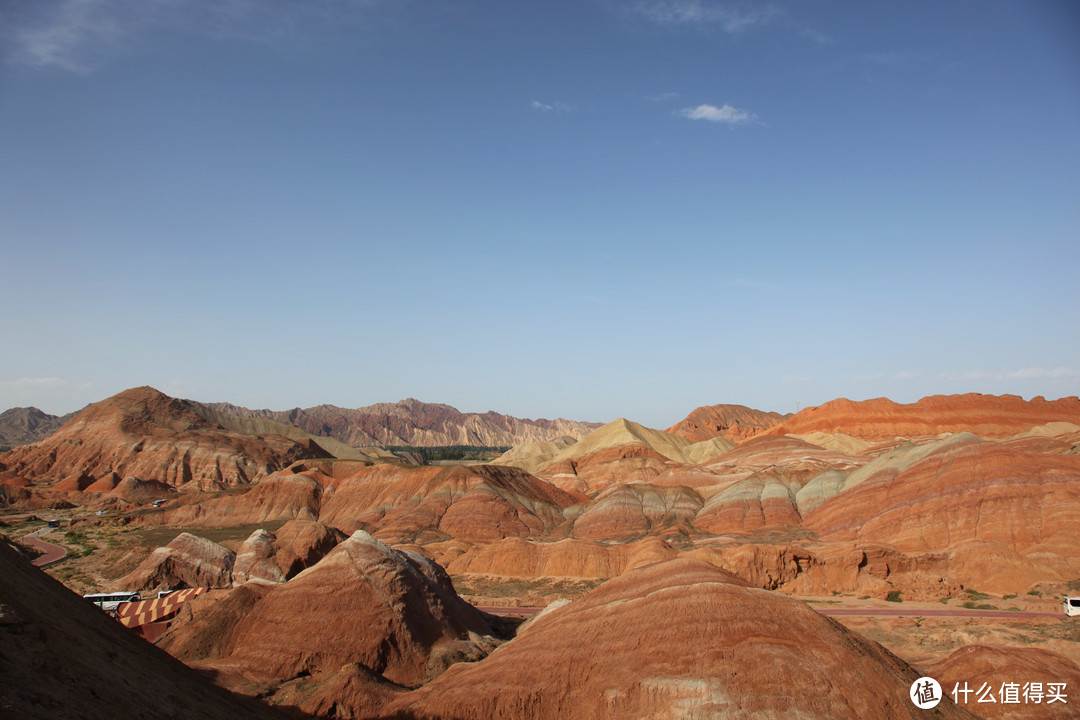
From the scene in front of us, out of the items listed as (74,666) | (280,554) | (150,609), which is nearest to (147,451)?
→ (280,554)

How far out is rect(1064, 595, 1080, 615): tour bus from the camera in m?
31.9

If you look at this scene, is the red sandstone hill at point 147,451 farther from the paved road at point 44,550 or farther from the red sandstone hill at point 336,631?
the red sandstone hill at point 336,631

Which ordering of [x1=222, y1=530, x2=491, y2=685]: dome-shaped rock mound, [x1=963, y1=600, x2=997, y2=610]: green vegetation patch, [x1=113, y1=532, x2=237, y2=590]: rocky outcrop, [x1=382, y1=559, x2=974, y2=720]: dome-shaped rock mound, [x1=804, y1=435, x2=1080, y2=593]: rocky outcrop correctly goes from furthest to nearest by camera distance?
[x1=804, y1=435, x2=1080, y2=593]: rocky outcrop < [x1=113, y1=532, x2=237, y2=590]: rocky outcrop < [x1=963, y1=600, x2=997, y2=610]: green vegetation patch < [x1=222, y1=530, x2=491, y2=685]: dome-shaped rock mound < [x1=382, y1=559, x2=974, y2=720]: dome-shaped rock mound

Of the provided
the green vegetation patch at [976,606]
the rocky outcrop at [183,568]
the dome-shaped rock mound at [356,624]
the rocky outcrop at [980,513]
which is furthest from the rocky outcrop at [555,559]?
the dome-shaped rock mound at [356,624]

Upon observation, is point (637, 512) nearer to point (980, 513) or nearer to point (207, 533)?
point (980, 513)

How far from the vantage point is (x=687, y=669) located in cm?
1545

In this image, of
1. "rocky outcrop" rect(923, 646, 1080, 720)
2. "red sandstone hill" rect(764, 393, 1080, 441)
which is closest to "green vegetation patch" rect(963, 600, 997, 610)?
"rocky outcrop" rect(923, 646, 1080, 720)

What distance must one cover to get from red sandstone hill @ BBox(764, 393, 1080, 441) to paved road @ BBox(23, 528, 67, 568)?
138 meters

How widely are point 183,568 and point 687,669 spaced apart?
35255 millimetres

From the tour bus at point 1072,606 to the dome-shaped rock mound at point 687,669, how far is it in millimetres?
21989

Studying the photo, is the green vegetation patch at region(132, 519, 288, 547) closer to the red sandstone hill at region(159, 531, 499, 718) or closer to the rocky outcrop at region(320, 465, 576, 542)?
the rocky outcrop at region(320, 465, 576, 542)

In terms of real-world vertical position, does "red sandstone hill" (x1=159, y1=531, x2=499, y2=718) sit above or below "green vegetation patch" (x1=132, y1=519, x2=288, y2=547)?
above

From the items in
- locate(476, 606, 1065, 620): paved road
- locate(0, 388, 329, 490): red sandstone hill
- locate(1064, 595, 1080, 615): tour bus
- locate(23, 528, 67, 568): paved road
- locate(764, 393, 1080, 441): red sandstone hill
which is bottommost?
locate(23, 528, 67, 568): paved road

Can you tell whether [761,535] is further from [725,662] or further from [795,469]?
[725,662]
